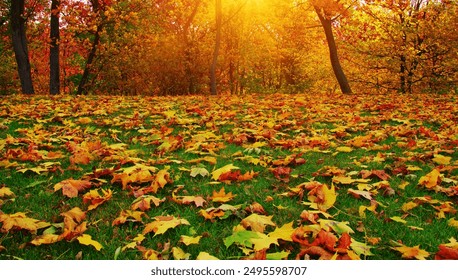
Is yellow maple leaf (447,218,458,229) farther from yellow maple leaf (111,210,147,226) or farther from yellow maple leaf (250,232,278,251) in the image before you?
yellow maple leaf (111,210,147,226)

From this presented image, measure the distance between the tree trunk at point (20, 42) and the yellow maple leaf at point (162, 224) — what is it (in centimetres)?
1186

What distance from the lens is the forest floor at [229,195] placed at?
2.01 meters

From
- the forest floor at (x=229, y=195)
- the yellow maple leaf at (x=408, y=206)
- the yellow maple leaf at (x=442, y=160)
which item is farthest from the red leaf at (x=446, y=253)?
the yellow maple leaf at (x=442, y=160)

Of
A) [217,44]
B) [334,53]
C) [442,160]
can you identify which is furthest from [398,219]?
[334,53]

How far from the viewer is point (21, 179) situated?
3025mm

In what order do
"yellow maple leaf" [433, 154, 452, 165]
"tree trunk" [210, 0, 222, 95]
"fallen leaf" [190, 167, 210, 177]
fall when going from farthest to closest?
1. "tree trunk" [210, 0, 222, 95]
2. "yellow maple leaf" [433, 154, 452, 165]
3. "fallen leaf" [190, 167, 210, 177]

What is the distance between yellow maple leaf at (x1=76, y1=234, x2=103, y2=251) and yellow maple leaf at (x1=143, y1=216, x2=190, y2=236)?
0.89ft

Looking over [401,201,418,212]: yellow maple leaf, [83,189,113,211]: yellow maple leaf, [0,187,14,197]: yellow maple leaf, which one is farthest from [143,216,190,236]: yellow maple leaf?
[401,201,418,212]: yellow maple leaf

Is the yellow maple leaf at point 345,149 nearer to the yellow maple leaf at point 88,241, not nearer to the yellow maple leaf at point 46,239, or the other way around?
the yellow maple leaf at point 88,241

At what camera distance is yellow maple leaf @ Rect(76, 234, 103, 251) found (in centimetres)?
197

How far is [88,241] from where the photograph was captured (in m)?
2.00

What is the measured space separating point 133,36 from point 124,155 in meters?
13.1

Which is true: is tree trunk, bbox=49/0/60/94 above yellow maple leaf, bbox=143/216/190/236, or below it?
above

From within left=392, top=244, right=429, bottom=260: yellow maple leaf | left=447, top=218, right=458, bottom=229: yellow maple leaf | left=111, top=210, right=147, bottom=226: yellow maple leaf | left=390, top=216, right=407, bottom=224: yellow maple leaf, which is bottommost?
→ left=392, top=244, right=429, bottom=260: yellow maple leaf
